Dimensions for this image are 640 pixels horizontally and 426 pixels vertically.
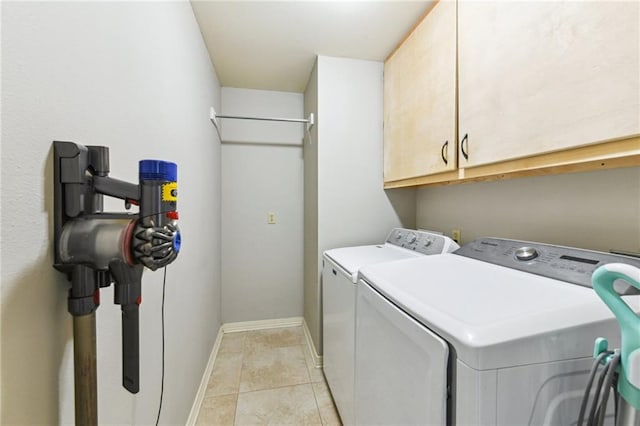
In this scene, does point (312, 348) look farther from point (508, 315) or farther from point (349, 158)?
point (508, 315)

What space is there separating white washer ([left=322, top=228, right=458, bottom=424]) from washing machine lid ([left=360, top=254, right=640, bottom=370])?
19.6 inches

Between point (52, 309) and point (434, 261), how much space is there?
1.18 meters

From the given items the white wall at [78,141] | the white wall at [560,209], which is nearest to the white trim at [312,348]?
the white wall at [78,141]

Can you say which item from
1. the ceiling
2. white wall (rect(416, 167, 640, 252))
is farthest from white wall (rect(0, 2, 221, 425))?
white wall (rect(416, 167, 640, 252))

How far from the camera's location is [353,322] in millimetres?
1239

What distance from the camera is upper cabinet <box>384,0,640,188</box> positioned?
2.20 ft

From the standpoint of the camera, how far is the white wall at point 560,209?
0.90 meters

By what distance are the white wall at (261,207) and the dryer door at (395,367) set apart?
1608mm

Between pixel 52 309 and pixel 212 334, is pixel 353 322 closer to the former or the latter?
pixel 52 309

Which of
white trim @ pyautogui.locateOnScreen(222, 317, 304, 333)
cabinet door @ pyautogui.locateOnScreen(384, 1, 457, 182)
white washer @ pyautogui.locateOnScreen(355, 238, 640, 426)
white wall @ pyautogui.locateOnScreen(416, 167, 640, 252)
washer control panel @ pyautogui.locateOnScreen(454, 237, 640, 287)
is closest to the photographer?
white washer @ pyautogui.locateOnScreen(355, 238, 640, 426)

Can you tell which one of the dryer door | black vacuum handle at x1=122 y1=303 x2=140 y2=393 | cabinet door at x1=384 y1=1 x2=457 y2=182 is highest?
cabinet door at x1=384 y1=1 x2=457 y2=182

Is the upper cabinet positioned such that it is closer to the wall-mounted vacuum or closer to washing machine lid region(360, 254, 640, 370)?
washing machine lid region(360, 254, 640, 370)

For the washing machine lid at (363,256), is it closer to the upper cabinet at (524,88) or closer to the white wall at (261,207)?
the upper cabinet at (524,88)

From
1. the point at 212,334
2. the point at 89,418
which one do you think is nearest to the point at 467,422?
the point at 89,418
